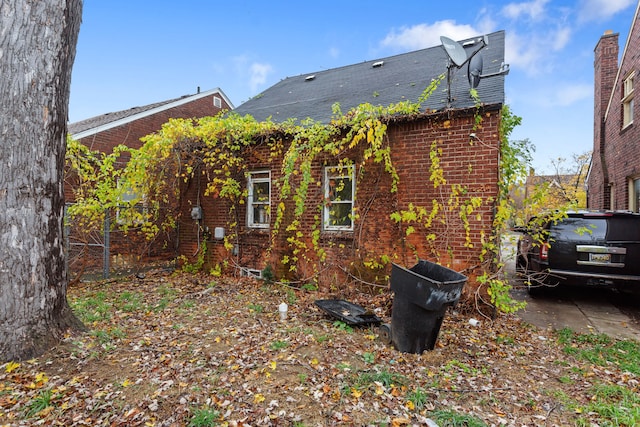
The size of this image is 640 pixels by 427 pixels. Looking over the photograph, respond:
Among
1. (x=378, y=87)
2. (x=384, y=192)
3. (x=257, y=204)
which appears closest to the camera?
(x=384, y=192)

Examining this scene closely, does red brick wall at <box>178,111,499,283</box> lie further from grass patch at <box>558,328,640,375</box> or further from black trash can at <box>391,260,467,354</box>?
black trash can at <box>391,260,467,354</box>

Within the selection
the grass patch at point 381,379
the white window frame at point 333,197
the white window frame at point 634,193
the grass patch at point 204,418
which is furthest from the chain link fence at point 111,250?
the white window frame at point 634,193

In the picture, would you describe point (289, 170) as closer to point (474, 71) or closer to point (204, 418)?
point (474, 71)

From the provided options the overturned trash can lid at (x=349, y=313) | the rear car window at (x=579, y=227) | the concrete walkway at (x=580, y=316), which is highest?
the rear car window at (x=579, y=227)

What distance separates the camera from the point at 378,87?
8914 millimetres

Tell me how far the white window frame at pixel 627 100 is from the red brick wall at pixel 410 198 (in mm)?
7908

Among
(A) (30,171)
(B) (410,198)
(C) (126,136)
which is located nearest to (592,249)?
(B) (410,198)

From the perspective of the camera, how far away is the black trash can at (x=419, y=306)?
365cm

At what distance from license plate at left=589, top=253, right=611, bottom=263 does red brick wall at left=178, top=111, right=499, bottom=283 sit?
213cm

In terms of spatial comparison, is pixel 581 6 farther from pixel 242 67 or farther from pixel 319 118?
pixel 242 67

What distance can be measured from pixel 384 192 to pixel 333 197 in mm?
1246

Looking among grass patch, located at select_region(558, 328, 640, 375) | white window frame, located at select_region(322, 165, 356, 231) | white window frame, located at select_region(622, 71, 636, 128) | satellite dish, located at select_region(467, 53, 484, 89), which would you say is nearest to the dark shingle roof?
satellite dish, located at select_region(467, 53, 484, 89)

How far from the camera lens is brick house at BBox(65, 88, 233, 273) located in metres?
7.86

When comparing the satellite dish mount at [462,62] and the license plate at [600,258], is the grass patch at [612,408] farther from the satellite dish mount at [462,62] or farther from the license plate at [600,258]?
the satellite dish mount at [462,62]
